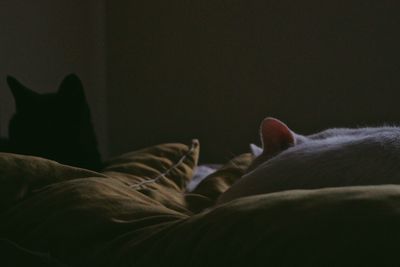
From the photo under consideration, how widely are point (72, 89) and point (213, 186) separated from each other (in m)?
0.65

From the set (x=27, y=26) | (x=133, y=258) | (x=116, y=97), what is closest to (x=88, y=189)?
(x=133, y=258)

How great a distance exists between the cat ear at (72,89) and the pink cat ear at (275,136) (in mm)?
929

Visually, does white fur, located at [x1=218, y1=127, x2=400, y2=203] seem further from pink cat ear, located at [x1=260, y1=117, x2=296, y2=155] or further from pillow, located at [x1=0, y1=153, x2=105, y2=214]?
pillow, located at [x1=0, y1=153, x2=105, y2=214]

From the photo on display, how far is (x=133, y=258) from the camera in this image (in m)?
0.60

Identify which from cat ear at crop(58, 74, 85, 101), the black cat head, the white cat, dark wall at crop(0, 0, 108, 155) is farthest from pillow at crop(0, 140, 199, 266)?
dark wall at crop(0, 0, 108, 155)

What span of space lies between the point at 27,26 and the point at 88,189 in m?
2.25

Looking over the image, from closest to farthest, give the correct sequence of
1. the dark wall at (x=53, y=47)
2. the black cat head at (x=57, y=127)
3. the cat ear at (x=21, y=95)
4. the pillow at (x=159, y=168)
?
the pillow at (x=159, y=168) < the black cat head at (x=57, y=127) < the cat ear at (x=21, y=95) < the dark wall at (x=53, y=47)

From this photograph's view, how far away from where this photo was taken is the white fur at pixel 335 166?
0.76 meters

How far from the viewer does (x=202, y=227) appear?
58 centimetres

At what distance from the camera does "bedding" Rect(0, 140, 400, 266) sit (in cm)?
49

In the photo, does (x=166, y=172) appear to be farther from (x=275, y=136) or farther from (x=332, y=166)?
(x=332, y=166)

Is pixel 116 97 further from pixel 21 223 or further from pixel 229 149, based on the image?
pixel 21 223

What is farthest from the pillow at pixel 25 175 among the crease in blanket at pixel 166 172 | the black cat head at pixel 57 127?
the black cat head at pixel 57 127

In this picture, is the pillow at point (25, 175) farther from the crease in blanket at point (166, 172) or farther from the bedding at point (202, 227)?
the crease in blanket at point (166, 172)
